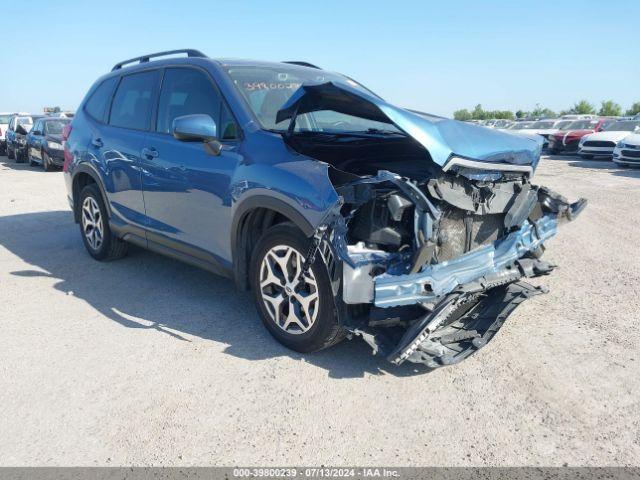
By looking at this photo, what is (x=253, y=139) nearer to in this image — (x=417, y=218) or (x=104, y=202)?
(x=417, y=218)

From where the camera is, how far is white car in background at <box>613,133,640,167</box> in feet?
51.5

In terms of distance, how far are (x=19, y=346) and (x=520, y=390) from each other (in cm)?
346

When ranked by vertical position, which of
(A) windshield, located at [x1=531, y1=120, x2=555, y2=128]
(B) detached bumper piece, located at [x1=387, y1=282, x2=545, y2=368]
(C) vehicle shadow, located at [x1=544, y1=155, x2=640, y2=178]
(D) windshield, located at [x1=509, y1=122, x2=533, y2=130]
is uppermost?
(A) windshield, located at [x1=531, y1=120, x2=555, y2=128]

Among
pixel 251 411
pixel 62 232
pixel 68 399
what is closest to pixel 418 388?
pixel 251 411

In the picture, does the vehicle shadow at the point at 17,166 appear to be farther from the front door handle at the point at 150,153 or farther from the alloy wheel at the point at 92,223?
the front door handle at the point at 150,153

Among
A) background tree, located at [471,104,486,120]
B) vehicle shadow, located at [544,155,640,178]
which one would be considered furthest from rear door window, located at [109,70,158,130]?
background tree, located at [471,104,486,120]

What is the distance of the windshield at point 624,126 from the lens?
20.1 meters

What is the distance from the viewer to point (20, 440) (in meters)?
2.86

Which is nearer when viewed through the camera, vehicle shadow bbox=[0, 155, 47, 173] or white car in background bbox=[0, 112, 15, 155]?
vehicle shadow bbox=[0, 155, 47, 173]

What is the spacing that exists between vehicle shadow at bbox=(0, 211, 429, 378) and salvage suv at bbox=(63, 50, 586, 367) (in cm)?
25

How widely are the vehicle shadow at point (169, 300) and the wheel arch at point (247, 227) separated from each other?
458mm

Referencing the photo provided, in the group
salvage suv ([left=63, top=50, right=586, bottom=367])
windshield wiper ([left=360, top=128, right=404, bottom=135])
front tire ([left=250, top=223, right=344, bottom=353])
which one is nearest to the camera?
salvage suv ([left=63, top=50, right=586, bottom=367])

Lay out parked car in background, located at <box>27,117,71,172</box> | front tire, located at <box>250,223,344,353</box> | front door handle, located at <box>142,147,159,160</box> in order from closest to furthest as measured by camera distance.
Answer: front tire, located at <box>250,223,344,353</box> < front door handle, located at <box>142,147,159,160</box> < parked car in background, located at <box>27,117,71,172</box>

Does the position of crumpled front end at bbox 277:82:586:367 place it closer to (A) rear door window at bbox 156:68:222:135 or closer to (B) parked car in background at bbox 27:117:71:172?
(A) rear door window at bbox 156:68:222:135
